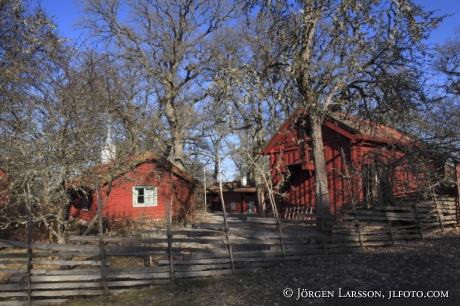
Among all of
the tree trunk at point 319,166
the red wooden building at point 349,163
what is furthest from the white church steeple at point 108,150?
the tree trunk at point 319,166

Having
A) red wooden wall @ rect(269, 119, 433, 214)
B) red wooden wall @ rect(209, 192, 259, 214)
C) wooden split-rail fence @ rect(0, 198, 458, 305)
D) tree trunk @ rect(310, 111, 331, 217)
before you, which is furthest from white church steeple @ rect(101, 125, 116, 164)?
red wooden wall @ rect(209, 192, 259, 214)

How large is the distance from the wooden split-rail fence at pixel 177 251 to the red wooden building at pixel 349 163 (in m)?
1.09

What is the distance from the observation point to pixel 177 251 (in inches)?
308

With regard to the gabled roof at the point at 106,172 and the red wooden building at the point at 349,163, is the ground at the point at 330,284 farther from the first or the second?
the gabled roof at the point at 106,172

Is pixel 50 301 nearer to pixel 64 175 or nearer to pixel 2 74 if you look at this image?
pixel 64 175

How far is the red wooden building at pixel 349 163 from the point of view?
11.5 metres

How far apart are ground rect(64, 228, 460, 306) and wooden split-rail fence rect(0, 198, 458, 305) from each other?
0.24 meters

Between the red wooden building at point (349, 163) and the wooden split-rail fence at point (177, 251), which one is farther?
the red wooden building at point (349, 163)

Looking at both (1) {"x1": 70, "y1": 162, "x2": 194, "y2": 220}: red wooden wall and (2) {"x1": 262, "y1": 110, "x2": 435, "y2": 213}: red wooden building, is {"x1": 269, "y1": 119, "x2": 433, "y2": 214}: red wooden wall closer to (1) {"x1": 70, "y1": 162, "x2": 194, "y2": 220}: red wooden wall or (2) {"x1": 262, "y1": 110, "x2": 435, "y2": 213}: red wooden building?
(2) {"x1": 262, "y1": 110, "x2": 435, "y2": 213}: red wooden building

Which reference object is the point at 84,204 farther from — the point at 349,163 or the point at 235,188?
the point at 235,188

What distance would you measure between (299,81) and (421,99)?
317 cm

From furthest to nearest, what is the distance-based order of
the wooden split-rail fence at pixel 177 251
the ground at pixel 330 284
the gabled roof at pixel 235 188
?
the gabled roof at pixel 235 188, the wooden split-rail fence at pixel 177 251, the ground at pixel 330 284

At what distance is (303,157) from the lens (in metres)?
18.3

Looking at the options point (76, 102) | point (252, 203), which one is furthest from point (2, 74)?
point (252, 203)
